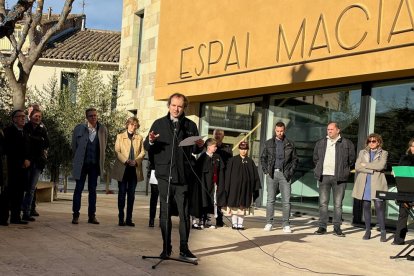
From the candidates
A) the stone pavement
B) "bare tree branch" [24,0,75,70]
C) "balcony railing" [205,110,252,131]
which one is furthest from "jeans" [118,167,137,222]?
"balcony railing" [205,110,252,131]

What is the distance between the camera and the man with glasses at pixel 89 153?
366 inches

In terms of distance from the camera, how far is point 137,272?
18.7ft

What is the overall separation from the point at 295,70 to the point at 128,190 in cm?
503

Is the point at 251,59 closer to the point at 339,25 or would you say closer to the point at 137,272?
the point at 339,25

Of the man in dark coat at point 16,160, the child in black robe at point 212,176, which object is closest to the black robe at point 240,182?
the child in black robe at point 212,176

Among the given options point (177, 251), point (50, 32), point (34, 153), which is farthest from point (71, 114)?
point (177, 251)

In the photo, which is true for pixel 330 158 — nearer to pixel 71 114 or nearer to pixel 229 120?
pixel 229 120

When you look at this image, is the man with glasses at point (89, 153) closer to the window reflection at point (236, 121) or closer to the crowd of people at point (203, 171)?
the crowd of people at point (203, 171)

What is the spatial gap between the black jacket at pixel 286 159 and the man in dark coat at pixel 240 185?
31cm

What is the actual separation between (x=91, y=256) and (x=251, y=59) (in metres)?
8.55

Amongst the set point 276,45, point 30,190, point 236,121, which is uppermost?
point 276,45

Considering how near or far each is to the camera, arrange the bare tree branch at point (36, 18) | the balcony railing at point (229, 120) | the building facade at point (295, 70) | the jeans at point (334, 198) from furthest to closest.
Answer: the balcony railing at point (229, 120)
the bare tree branch at point (36, 18)
the building facade at point (295, 70)
the jeans at point (334, 198)

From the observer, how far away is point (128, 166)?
31.5 feet

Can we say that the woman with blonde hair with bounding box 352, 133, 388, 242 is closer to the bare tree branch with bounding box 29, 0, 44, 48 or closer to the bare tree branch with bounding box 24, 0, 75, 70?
the bare tree branch with bounding box 24, 0, 75, 70
